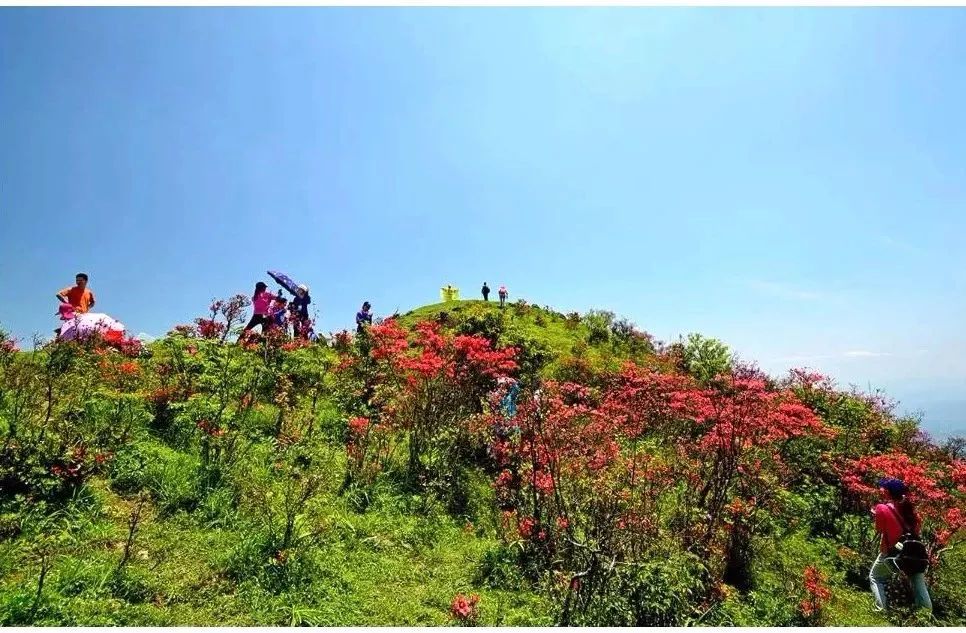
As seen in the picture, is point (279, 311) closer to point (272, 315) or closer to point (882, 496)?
point (272, 315)

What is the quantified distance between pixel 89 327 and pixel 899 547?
52.4 feet

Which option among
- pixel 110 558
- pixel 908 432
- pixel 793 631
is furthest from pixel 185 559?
pixel 908 432

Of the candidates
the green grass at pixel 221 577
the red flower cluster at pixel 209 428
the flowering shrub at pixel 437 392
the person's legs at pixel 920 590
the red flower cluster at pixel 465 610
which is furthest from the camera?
the flowering shrub at pixel 437 392

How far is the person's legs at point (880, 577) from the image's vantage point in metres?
7.37

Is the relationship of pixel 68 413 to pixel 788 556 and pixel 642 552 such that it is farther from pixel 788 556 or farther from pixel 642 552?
pixel 788 556

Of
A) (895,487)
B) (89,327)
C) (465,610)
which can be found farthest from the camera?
(89,327)

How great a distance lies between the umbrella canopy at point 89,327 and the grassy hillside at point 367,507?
3.03ft

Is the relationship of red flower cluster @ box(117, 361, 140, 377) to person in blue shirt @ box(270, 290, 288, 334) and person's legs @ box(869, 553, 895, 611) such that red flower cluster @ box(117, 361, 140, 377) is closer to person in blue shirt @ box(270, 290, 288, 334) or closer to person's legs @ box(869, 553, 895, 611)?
person in blue shirt @ box(270, 290, 288, 334)

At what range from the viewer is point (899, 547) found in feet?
23.1

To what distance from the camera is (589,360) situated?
67.3 ft

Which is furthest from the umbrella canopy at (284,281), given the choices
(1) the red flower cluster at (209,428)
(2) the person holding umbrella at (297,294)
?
(1) the red flower cluster at (209,428)

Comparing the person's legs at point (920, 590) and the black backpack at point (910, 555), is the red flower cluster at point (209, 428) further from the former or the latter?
the person's legs at point (920, 590)

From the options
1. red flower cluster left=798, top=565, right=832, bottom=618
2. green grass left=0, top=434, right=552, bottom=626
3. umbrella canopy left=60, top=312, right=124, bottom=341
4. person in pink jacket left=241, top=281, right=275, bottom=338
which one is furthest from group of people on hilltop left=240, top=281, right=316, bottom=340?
red flower cluster left=798, top=565, right=832, bottom=618

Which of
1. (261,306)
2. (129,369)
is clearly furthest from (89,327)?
(261,306)
